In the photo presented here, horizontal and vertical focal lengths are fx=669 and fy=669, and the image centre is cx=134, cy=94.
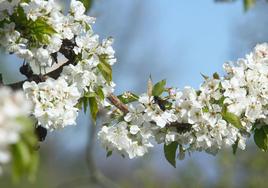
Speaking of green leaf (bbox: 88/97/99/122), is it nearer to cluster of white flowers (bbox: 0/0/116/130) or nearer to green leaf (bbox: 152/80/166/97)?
cluster of white flowers (bbox: 0/0/116/130)

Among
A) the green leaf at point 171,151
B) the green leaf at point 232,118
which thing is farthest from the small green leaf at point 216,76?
the green leaf at point 171,151

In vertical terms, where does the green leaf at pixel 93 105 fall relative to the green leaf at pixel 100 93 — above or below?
below

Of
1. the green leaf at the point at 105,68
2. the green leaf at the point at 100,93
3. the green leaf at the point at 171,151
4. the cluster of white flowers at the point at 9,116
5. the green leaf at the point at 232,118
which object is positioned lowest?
the green leaf at the point at 171,151

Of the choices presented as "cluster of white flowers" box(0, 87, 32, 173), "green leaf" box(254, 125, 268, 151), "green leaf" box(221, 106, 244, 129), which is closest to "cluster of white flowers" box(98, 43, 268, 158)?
"green leaf" box(221, 106, 244, 129)

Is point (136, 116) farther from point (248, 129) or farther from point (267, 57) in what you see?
point (267, 57)

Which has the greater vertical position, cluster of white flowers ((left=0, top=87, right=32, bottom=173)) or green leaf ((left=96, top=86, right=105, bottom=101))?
cluster of white flowers ((left=0, top=87, right=32, bottom=173))

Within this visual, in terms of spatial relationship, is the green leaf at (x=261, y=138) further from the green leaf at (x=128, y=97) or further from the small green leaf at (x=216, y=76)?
the green leaf at (x=128, y=97)

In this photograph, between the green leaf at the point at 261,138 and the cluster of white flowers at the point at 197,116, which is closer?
the cluster of white flowers at the point at 197,116
